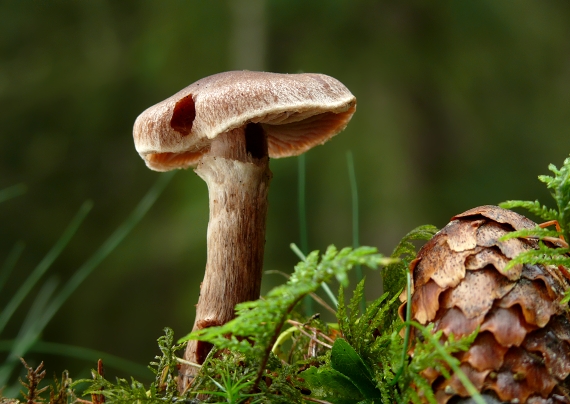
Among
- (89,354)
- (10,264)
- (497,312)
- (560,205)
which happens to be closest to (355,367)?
(497,312)

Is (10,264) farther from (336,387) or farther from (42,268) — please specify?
(336,387)

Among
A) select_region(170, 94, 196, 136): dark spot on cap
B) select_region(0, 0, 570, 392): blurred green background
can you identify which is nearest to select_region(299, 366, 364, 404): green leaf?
select_region(170, 94, 196, 136): dark spot on cap

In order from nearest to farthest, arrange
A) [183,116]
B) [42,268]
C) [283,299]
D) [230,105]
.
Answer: [283,299]
[230,105]
[183,116]
[42,268]

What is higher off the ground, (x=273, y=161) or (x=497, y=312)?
(x=273, y=161)

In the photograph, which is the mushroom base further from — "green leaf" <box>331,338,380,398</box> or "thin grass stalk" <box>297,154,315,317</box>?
"green leaf" <box>331,338,380,398</box>

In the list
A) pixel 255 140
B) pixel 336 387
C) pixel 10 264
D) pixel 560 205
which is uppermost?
pixel 255 140

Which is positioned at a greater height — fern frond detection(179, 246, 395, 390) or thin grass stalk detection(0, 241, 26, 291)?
fern frond detection(179, 246, 395, 390)

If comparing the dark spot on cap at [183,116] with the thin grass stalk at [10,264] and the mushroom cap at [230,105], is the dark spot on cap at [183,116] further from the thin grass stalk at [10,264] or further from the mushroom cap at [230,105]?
the thin grass stalk at [10,264]

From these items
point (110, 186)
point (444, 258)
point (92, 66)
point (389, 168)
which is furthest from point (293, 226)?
point (444, 258)
